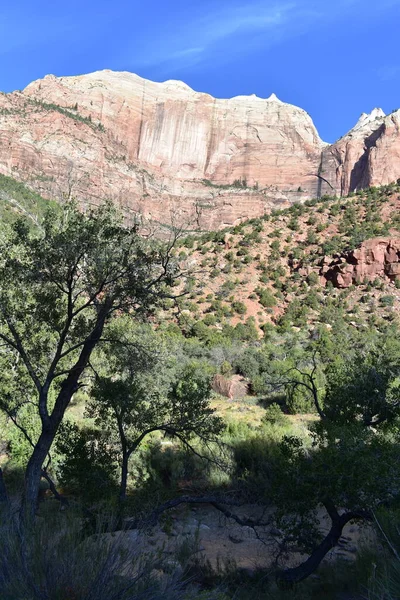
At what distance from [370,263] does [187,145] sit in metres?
83.8

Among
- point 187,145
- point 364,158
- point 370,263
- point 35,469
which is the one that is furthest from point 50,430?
point 187,145

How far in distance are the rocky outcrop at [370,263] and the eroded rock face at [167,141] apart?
171 feet

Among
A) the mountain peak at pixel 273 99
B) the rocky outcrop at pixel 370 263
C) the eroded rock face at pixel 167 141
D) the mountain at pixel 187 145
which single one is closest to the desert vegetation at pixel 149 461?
the rocky outcrop at pixel 370 263

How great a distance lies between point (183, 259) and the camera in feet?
24.4

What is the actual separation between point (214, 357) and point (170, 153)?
92.1m

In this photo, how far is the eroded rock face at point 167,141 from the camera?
83.9 m

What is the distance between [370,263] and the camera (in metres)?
35.2

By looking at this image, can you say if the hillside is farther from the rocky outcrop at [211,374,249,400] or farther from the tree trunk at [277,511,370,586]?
the tree trunk at [277,511,370,586]

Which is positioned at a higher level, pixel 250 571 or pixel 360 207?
pixel 360 207

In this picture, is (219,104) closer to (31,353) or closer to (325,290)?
(325,290)

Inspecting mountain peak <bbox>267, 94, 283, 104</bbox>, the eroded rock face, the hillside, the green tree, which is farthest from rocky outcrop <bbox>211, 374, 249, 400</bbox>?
mountain peak <bbox>267, 94, 283, 104</bbox>

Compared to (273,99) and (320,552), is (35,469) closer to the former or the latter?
(320,552)

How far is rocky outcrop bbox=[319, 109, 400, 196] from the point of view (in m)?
91.4

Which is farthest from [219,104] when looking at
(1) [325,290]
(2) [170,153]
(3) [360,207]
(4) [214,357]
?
(4) [214,357]
